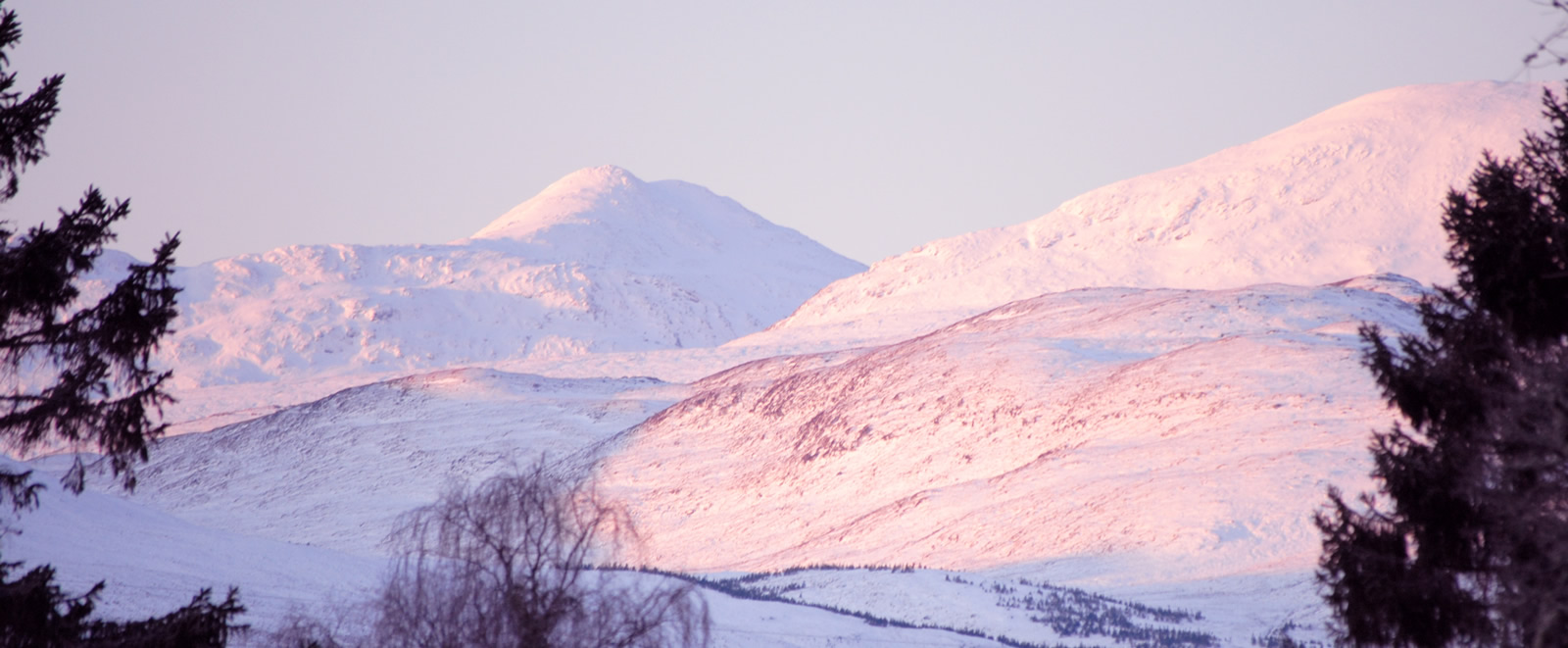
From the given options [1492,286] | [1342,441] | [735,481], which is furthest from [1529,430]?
[735,481]

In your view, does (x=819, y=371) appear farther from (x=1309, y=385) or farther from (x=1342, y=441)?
(x=1342, y=441)

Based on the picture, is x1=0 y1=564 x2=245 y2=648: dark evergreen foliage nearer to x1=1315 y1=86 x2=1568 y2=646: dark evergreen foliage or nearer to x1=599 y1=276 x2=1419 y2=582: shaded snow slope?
x1=1315 y1=86 x2=1568 y2=646: dark evergreen foliage

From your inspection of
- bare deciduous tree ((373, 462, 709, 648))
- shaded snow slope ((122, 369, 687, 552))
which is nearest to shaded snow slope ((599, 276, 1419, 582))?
shaded snow slope ((122, 369, 687, 552))

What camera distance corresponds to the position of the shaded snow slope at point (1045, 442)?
2965 inches

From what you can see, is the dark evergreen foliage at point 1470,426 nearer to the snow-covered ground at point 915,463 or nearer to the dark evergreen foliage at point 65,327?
the dark evergreen foliage at point 65,327

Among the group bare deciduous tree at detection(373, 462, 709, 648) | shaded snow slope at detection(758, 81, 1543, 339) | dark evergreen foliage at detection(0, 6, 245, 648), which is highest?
shaded snow slope at detection(758, 81, 1543, 339)

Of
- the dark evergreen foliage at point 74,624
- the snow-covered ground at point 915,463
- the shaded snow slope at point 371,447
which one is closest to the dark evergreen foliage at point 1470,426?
the dark evergreen foliage at point 74,624

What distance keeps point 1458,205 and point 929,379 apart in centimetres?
9962

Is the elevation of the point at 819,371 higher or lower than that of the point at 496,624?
higher

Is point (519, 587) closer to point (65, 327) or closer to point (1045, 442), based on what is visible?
point (65, 327)

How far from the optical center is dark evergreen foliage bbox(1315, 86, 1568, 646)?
11.9 meters

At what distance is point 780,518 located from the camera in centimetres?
9844

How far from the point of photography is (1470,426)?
509 inches

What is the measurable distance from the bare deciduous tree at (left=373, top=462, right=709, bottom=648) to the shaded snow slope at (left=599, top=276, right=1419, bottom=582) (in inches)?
1993
